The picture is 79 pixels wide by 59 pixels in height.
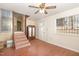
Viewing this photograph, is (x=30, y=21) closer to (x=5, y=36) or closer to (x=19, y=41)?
(x=19, y=41)

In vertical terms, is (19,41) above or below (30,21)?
below

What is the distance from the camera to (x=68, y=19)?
172 inches

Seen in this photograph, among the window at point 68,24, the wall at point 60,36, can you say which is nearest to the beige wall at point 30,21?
the wall at point 60,36

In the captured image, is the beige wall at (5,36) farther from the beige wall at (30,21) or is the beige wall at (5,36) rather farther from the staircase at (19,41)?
the beige wall at (30,21)

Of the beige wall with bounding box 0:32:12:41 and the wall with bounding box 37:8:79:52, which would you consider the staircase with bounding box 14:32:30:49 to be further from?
the wall with bounding box 37:8:79:52

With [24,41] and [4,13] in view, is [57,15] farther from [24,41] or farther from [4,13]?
[4,13]

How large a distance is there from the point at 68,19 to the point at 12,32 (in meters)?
3.02

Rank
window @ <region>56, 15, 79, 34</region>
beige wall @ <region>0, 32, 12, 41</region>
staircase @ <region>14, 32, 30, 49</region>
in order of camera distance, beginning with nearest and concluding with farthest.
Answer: window @ <region>56, 15, 79, 34</region>
beige wall @ <region>0, 32, 12, 41</region>
staircase @ <region>14, 32, 30, 49</region>

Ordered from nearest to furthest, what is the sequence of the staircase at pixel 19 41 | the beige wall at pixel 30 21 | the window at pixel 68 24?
the window at pixel 68 24
the staircase at pixel 19 41
the beige wall at pixel 30 21

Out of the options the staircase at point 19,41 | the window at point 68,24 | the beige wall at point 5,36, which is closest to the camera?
the window at point 68,24

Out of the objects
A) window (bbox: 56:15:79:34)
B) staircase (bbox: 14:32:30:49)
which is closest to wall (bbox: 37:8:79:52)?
window (bbox: 56:15:79:34)

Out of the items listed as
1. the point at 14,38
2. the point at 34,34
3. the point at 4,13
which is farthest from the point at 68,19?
the point at 34,34

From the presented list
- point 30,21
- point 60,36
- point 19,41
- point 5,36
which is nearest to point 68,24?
point 60,36

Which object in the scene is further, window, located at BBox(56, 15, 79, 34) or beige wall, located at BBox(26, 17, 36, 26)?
beige wall, located at BBox(26, 17, 36, 26)
